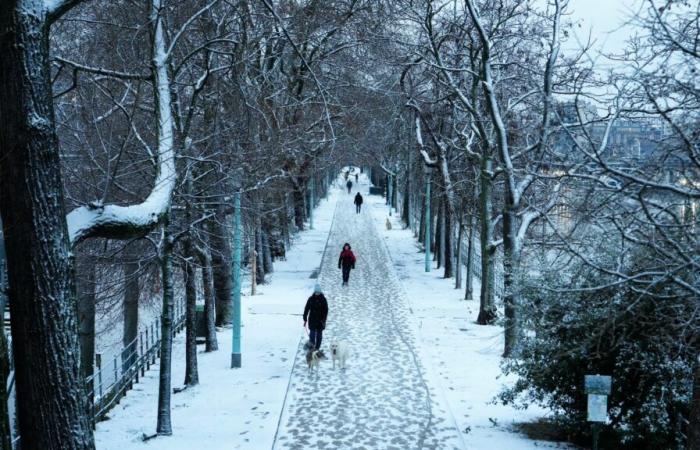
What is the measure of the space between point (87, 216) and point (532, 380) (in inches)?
263

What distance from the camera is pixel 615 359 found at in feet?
31.0

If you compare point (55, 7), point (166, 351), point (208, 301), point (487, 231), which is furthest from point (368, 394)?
point (55, 7)

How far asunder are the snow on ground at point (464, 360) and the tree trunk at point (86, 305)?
22.0 ft

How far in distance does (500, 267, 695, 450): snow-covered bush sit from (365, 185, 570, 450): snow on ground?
2.38ft

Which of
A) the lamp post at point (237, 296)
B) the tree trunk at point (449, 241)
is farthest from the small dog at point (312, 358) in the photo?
the tree trunk at point (449, 241)

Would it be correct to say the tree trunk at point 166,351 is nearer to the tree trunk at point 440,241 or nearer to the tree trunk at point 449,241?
the tree trunk at point 449,241

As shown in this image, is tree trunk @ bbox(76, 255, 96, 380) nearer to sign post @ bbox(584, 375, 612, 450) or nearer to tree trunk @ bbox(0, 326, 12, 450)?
tree trunk @ bbox(0, 326, 12, 450)

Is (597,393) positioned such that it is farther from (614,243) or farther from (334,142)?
(334,142)

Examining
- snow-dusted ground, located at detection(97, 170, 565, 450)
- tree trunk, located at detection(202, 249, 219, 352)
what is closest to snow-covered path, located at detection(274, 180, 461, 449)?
snow-dusted ground, located at detection(97, 170, 565, 450)

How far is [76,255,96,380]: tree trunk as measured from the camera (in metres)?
13.4

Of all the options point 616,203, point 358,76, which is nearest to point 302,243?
point 358,76

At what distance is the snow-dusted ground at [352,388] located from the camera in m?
10.5

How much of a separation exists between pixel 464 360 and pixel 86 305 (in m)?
8.37

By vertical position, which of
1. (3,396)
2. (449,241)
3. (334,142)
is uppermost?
(334,142)
